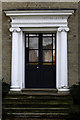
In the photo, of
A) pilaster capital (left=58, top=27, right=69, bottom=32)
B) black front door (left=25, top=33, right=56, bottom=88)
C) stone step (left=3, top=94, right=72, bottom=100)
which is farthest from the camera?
black front door (left=25, top=33, right=56, bottom=88)

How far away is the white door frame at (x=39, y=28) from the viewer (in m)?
7.04

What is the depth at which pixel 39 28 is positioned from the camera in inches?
290

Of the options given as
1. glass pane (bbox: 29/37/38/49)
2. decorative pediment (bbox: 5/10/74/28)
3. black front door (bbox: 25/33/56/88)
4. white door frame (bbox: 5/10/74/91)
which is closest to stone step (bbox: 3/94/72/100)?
white door frame (bbox: 5/10/74/91)

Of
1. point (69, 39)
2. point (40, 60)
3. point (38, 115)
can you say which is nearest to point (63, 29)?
point (69, 39)

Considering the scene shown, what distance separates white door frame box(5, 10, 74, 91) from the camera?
7043 mm

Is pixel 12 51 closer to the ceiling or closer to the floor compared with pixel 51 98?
closer to the ceiling

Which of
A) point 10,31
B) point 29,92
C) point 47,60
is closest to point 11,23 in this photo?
point 10,31

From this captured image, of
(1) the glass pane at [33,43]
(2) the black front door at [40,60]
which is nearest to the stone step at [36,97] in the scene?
(2) the black front door at [40,60]

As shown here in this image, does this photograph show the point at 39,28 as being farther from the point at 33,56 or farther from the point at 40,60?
the point at 40,60

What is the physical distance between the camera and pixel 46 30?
7387mm

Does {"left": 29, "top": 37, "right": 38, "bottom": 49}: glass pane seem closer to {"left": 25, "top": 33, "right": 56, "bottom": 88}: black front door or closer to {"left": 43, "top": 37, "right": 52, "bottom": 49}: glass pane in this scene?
{"left": 25, "top": 33, "right": 56, "bottom": 88}: black front door

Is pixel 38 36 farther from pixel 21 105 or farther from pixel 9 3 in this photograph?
pixel 21 105

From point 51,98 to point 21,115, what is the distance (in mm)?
1225

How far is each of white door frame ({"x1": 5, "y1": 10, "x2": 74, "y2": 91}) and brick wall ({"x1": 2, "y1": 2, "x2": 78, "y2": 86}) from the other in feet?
0.80
